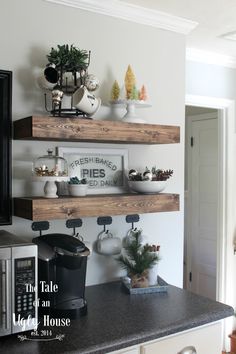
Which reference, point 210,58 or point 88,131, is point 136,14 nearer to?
point 88,131

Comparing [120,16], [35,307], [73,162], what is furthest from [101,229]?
[120,16]

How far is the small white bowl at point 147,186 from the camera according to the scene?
2.14 metres

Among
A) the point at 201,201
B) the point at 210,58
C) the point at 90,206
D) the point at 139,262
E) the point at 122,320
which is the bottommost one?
the point at 122,320

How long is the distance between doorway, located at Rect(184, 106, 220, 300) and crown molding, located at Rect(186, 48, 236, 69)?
0.73 metres

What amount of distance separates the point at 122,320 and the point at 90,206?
528 millimetres

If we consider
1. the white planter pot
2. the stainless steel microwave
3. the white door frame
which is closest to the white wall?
the white planter pot

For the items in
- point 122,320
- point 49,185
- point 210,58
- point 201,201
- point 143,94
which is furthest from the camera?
point 201,201

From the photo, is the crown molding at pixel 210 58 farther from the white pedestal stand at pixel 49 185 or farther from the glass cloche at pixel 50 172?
the white pedestal stand at pixel 49 185

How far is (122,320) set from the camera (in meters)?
1.71

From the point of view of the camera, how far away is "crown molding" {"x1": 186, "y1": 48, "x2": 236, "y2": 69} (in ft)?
9.90

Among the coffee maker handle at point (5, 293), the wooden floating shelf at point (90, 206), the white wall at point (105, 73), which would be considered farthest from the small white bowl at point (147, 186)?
the coffee maker handle at point (5, 293)

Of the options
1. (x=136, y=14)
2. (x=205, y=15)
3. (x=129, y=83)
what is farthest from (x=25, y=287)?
(x=205, y=15)

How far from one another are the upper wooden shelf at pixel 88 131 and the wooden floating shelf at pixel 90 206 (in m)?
0.28

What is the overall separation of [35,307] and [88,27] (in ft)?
4.71
